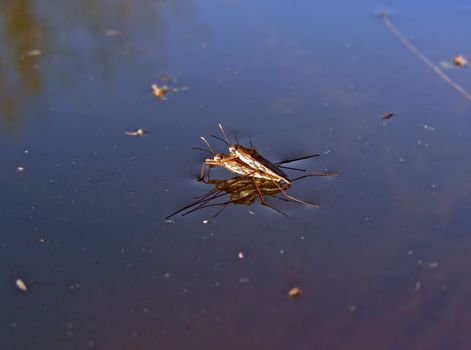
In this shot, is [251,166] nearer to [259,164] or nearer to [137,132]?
[259,164]

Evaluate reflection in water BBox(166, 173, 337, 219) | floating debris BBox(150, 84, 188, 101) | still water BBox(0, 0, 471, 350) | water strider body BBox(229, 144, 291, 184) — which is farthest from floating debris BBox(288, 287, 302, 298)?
floating debris BBox(150, 84, 188, 101)

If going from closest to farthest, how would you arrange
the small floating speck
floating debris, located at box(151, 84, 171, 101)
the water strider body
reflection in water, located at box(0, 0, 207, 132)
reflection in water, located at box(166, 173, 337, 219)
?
1. reflection in water, located at box(166, 173, 337, 219)
2. the water strider body
3. floating debris, located at box(151, 84, 171, 101)
4. reflection in water, located at box(0, 0, 207, 132)
5. the small floating speck

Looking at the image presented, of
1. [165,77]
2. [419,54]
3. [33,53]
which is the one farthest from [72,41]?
[419,54]

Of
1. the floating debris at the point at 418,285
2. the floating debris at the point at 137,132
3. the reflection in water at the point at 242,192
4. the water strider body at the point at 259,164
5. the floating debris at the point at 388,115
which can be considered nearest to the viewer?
the floating debris at the point at 418,285

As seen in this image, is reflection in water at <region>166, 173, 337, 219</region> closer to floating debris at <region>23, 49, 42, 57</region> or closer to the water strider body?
the water strider body

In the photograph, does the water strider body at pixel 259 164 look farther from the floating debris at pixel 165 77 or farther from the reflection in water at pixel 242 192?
the floating debris at pixel 165 77

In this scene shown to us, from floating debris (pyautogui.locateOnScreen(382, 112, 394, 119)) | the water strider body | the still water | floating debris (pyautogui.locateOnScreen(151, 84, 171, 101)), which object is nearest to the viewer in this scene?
the still water

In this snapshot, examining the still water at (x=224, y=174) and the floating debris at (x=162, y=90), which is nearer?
the still water at (x=224, y=174)

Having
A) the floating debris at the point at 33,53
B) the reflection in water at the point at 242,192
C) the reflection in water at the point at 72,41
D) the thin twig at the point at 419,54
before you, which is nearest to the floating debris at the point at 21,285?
the reflection in water at the point at 242,192

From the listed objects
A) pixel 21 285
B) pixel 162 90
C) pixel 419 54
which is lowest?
pixel 21 285

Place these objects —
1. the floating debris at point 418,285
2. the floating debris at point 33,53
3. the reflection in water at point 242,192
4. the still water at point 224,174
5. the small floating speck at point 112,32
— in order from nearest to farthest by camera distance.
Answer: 1. the still water at point 224,174
2. the floating debris at point 418,285
3. the reflection in water at point 242,192
4. the floating debris at point 33,53
5. the small floating speck at point 112,32
